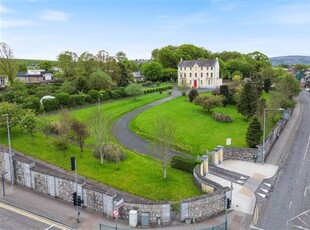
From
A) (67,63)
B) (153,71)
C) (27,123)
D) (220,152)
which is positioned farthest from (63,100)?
(153,71)

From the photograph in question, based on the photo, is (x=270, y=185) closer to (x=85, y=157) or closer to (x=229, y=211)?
(x=229, y=211)

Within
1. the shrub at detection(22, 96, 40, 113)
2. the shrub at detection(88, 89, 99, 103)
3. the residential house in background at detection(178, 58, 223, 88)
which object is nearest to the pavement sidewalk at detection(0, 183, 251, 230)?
the shrub at detection(22, 96, 40, 113)

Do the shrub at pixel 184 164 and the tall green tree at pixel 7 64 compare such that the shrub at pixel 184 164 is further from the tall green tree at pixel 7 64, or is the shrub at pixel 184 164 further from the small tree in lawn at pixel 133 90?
the tall green tree at pixel 7 64

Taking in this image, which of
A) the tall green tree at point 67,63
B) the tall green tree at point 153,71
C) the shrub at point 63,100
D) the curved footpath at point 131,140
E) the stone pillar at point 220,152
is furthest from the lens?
the tall green tree at point 153,71

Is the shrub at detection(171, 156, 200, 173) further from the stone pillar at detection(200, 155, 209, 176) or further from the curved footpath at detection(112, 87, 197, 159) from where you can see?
the curved footpath at detection(112, 87, 197, 159)

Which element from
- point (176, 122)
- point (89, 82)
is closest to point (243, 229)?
point (176, 122)

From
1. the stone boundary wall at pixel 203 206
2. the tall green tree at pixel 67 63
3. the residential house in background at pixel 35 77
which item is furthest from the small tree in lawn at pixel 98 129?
the residential house in background at pixel 35 77

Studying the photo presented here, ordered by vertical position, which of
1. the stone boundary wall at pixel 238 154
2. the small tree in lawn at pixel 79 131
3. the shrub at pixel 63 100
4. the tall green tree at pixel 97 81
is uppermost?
the tall green tree at pixel 97 81
